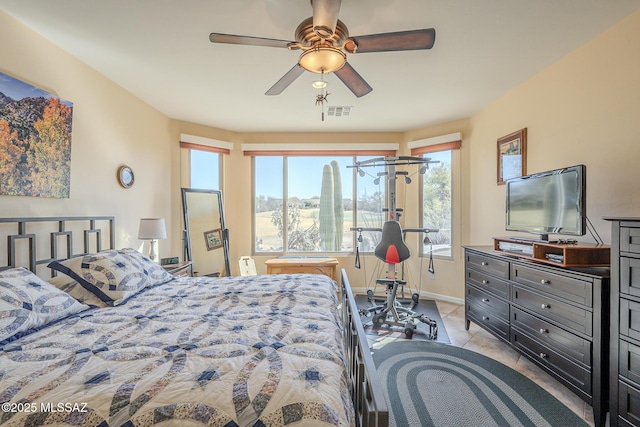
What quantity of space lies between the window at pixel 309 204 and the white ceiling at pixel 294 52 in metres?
1.19

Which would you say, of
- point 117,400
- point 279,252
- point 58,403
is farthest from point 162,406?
point 279,252

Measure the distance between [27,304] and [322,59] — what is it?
198 cm

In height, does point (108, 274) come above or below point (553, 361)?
above

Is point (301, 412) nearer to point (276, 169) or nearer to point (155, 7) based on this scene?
point (155, 7)

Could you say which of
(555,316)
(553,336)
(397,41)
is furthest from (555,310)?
(397,41)

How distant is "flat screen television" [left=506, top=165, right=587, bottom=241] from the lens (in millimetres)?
1898

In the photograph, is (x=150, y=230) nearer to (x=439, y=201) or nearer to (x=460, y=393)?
(x=460, y=393)

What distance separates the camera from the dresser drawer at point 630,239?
4.68ft

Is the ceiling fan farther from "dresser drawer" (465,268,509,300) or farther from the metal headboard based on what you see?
"dresser drawer" (465,268,509,300)

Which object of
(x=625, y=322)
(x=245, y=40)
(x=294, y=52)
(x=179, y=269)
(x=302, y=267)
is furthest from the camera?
(x=302, y=267)

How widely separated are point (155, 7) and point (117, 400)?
83.3 inches

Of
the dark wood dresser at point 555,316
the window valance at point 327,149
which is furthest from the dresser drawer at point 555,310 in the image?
the window valance at point 327,149

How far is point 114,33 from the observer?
6.64 feet

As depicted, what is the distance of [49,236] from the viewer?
2.16 m
